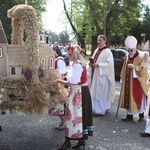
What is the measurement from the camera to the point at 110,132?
19.2 ft

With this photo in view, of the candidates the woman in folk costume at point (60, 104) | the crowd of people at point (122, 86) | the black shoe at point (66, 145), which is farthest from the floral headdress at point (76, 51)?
the black shoe at point (66, 145)

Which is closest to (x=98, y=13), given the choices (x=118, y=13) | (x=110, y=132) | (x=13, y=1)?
(x=118, y=13)

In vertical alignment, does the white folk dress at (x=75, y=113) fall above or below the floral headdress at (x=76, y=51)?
below

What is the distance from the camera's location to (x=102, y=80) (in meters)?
7.30

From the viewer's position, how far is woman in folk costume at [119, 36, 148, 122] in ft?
22.1

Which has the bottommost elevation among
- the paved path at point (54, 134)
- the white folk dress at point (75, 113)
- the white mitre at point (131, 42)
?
the paved path at point (54, 134)

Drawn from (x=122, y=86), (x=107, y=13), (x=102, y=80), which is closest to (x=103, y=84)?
(x=102, y=80)

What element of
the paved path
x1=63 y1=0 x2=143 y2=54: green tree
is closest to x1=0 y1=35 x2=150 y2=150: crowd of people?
the paved path

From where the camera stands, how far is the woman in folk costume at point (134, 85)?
6.72m

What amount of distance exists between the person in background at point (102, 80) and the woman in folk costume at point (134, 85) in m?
0.51

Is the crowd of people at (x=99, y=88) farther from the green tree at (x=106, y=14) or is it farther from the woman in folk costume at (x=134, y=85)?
the green tree at (x=106, y=14)

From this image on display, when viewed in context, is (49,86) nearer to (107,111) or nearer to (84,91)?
(84,91)

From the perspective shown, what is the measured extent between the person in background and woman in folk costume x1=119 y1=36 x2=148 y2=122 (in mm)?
510

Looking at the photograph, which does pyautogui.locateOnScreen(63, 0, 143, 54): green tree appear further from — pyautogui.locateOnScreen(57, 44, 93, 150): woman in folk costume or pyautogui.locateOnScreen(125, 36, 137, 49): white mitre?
pyautogui.locateOnScreen(57, 44, 93, 150): woman in folk costume
